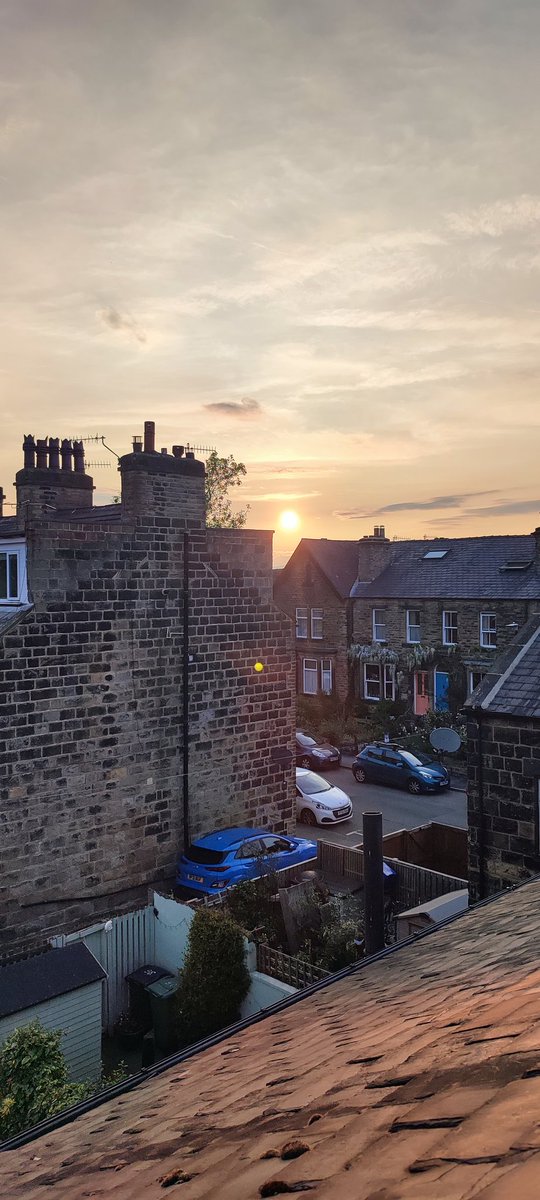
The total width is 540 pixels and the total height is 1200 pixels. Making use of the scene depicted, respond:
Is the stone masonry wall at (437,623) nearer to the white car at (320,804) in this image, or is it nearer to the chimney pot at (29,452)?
the white car at (320,804)

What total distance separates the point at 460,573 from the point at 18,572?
23093mm

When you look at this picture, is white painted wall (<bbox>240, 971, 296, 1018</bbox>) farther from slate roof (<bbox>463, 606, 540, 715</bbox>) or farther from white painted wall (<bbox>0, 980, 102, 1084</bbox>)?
slate roof (<bbox>463, 606, 540, 715</bbox>)

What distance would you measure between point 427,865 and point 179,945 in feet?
21.6

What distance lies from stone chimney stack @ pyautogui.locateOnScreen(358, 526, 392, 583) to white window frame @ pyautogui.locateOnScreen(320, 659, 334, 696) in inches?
168

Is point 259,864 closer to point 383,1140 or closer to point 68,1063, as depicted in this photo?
point 68,1063

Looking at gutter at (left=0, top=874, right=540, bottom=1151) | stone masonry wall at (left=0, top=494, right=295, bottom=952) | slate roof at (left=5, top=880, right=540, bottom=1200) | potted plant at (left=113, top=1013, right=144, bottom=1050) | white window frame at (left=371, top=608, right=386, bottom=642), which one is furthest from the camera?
white window frame at (left=371, top=608, right=386, bottom=642)

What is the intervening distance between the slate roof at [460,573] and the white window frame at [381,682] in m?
3.17

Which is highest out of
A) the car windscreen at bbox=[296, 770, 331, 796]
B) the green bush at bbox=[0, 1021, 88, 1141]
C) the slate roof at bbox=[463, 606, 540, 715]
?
the slate roof at bbox=[463, 606, 540, 715]

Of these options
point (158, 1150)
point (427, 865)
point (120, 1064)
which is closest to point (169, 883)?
point (120, 1064)

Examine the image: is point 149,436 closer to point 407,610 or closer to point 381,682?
point 407,610

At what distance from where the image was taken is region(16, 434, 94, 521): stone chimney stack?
61.5ft

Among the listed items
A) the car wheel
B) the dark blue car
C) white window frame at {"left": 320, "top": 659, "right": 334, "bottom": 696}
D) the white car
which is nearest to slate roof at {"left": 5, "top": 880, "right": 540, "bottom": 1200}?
the white car

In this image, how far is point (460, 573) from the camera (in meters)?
32.9

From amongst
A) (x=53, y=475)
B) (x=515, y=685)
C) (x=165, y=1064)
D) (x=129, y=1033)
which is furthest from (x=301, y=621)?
(x=165, y=1064)
